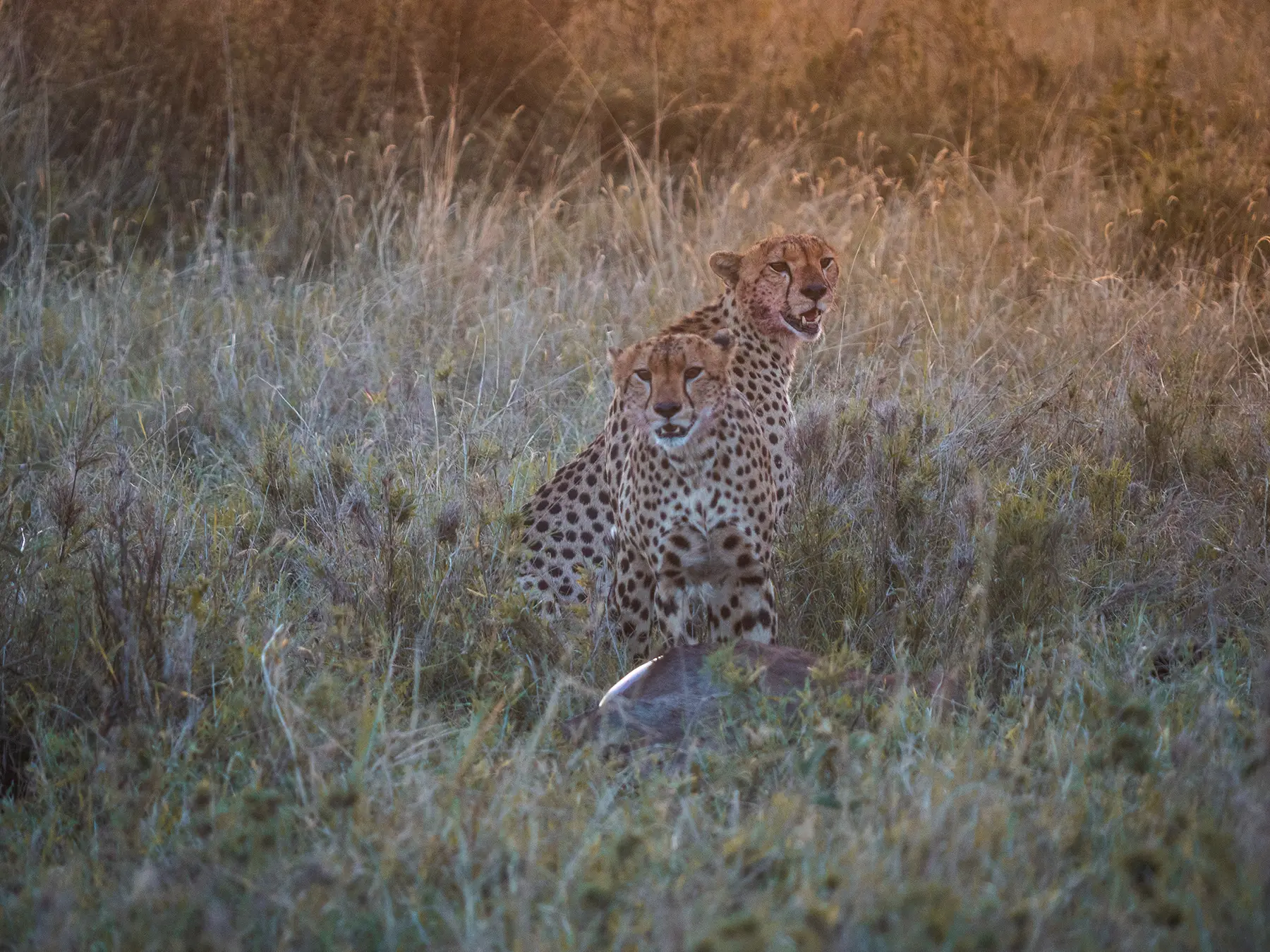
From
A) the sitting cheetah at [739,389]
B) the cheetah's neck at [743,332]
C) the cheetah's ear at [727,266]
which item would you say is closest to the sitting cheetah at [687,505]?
the sitting cheetah at [739,389]

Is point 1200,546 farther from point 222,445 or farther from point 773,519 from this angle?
point 222,445

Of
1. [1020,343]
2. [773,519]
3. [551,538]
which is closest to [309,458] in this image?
[551,538]

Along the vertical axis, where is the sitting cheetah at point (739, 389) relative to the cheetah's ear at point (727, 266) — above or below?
below

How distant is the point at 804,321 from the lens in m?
4.23

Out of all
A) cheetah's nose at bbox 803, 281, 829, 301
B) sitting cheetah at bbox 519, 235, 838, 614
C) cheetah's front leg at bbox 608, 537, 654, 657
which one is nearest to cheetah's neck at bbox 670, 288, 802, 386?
sitting cheetah at bbox 519, 235, 838, 614

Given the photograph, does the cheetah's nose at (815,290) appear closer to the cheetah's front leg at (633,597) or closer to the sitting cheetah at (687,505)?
the sitting cheetah at (687,505)

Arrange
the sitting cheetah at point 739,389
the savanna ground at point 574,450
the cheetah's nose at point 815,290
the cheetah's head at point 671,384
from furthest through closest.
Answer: the cheetah's nose at point 815,290 → the sitting cheetah at point 739,389 → the cheetah's head at point 671,384 → the savanna ground at point 574,450

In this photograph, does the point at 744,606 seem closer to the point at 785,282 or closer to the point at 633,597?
the point at 633,597

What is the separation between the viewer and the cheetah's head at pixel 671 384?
10.6 feet

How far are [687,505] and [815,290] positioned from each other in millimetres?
1112

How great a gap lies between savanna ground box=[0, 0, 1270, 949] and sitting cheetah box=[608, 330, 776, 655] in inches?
7.7

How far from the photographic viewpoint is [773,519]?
357cm

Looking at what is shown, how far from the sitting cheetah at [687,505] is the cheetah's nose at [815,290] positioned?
2.69 feet

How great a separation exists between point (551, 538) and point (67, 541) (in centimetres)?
114
